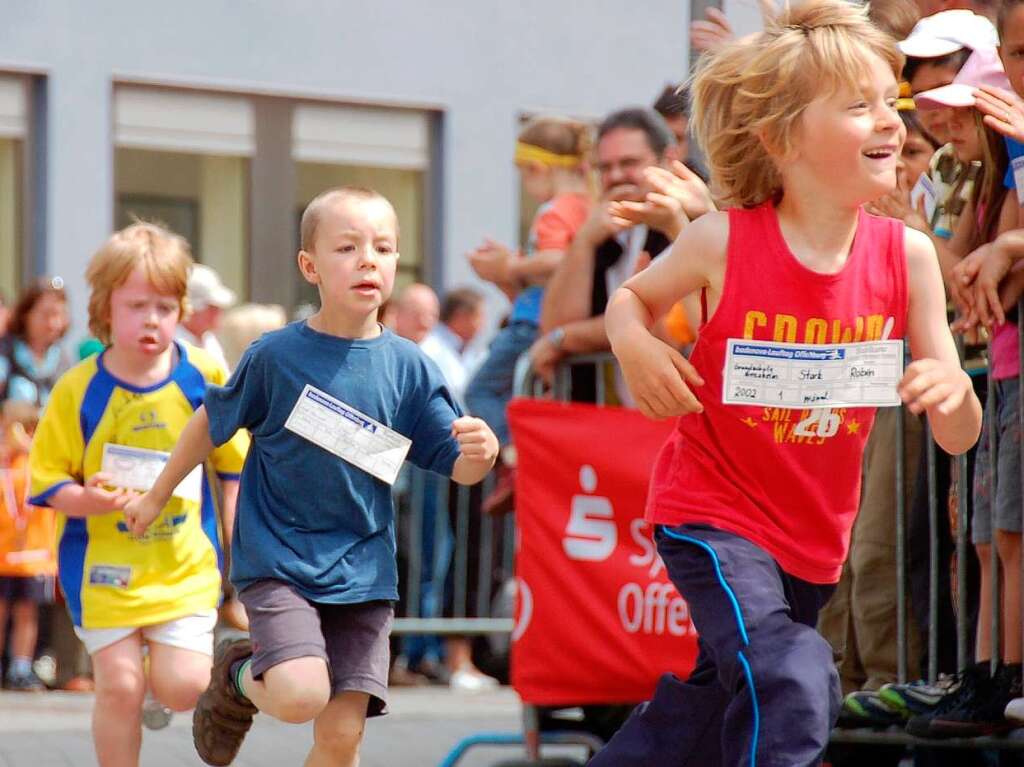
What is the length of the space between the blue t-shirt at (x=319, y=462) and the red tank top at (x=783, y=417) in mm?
998

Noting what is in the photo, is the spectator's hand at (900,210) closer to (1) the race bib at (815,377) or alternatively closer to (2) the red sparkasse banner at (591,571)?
(1) the race bib at (815,377)

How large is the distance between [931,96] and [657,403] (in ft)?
5.17

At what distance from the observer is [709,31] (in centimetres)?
605

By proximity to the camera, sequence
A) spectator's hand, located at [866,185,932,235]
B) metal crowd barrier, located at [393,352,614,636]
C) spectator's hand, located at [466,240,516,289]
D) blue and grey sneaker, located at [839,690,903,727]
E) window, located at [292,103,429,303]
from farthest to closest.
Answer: window, located at [292,103,429,303] → metal crowd barrier, located at [393,352,614,636] → spectator's hand, located at [466,240,516,289] → blue and grey sneaker, located at [839,690,903,727] → spectator's hand, located at [866,185,932,235]

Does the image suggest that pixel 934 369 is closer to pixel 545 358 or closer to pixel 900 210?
pixel 900 210

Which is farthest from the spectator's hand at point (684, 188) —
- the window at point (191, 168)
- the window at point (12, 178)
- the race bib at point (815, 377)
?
the window at point (191, 168)

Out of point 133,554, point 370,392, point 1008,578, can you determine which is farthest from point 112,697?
point 1008,578

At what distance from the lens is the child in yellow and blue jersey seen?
5.83m

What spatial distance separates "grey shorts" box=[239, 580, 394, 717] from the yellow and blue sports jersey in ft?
2.83

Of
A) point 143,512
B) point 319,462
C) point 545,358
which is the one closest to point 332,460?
point 319,462

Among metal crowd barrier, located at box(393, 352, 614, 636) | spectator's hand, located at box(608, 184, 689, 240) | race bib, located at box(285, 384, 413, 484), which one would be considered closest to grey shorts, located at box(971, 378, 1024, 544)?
spectator's hand, located at box(608, 184, 689, 240)

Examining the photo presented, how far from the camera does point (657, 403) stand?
4.19 metres

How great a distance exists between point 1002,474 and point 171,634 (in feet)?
7.99

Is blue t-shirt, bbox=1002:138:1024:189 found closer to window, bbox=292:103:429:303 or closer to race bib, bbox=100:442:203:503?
race bib, bbox=100:442:203:503
